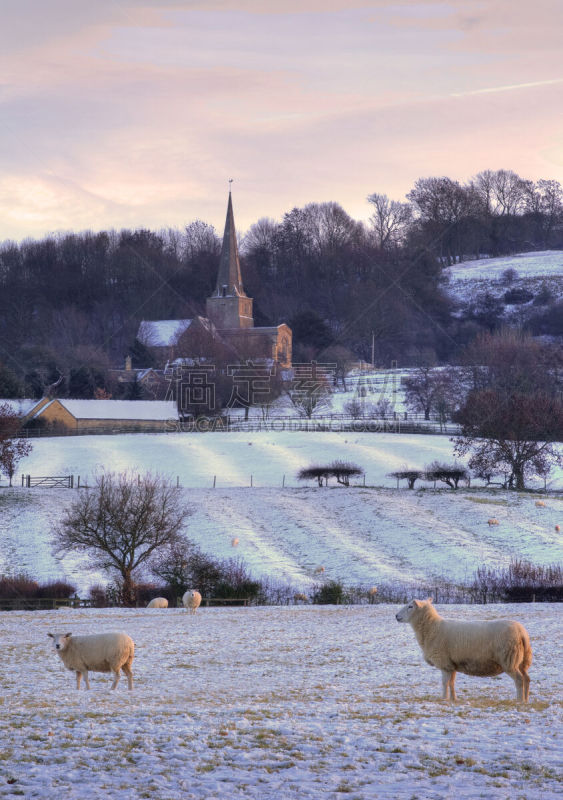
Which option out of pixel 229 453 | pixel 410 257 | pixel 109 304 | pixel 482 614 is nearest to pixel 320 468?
pixel 229 453

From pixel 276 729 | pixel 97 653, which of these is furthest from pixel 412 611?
pixel 97 653

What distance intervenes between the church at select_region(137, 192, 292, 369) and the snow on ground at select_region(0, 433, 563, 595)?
48.1 meters

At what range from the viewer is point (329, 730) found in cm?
1132

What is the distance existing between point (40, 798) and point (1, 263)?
171 metres

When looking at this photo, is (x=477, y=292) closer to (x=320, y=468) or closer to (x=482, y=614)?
(x=320, y=468)

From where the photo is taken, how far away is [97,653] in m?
16.2

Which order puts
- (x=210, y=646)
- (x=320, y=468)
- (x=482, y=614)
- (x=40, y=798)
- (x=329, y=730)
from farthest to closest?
(x=320, y=468) → (x=482, y=614) → (x=210, y=646) → (x=329, y=730) → (x=40, y=798)

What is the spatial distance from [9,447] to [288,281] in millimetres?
114320

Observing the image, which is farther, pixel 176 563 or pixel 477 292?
pixel 477 292

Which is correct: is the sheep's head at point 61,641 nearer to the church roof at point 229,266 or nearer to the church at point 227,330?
the church at point 227,330

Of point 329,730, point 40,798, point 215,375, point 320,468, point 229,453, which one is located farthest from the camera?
point 215,375

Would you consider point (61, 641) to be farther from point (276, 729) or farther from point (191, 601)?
point (191, 601)

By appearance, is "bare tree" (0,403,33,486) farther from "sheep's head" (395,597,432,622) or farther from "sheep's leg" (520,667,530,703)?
"sheep's leg" (520,667,530,703)

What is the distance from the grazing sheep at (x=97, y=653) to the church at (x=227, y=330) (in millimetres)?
99096
